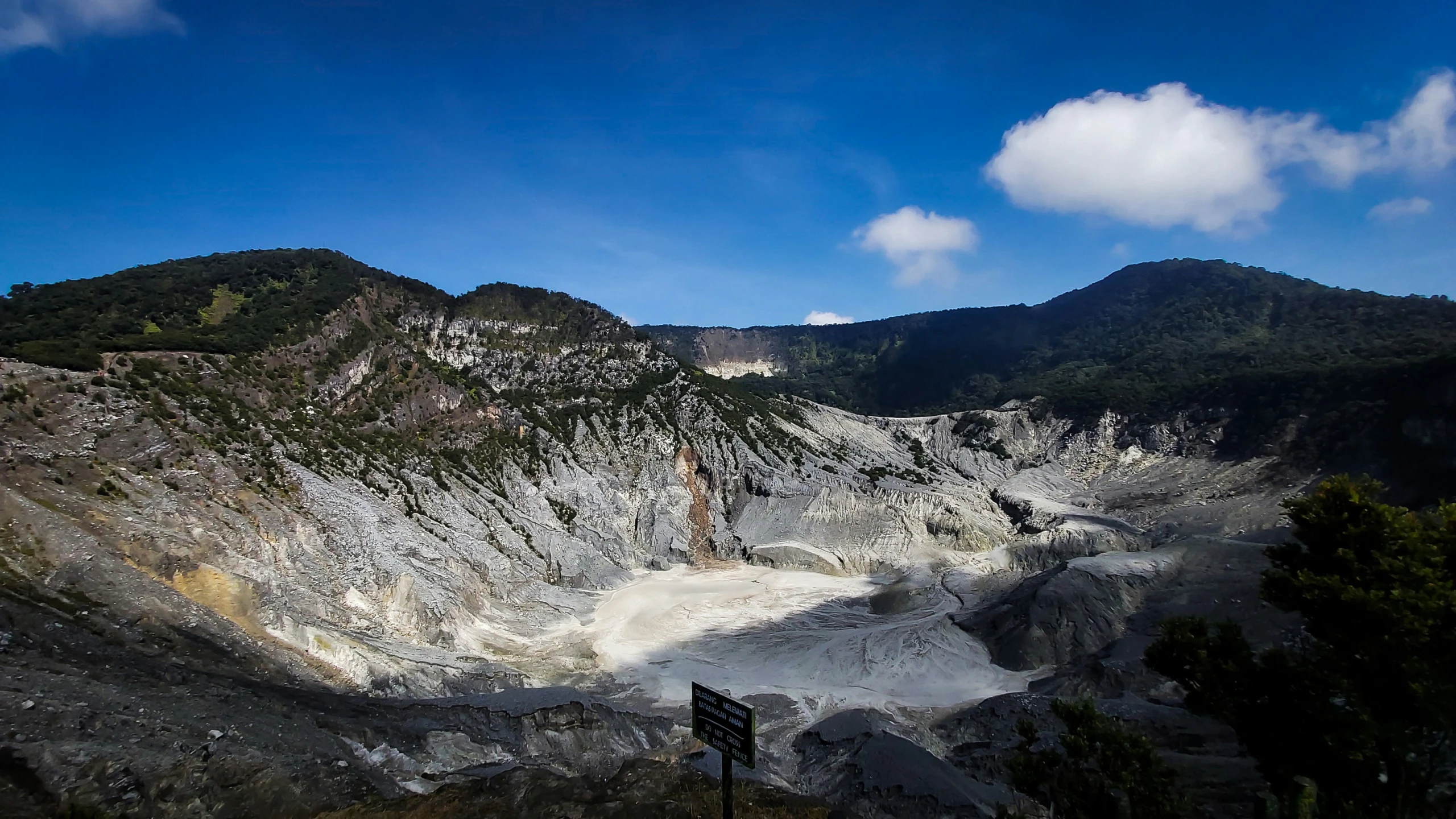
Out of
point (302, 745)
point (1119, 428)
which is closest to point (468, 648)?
point (302, 745)

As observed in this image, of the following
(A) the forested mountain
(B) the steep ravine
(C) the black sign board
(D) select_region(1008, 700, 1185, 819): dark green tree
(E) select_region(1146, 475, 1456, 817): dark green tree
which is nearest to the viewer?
(C) the black sign board

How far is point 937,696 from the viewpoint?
33500 mm

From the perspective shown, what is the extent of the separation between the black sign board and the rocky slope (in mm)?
9827

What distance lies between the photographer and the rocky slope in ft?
61.5

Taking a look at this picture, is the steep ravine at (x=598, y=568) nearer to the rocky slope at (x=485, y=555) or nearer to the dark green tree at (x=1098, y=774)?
the rocky slope at (x=485, y=555)

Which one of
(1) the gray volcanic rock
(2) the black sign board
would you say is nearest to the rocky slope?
(1) the gray volcanic rock

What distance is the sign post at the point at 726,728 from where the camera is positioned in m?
9.98

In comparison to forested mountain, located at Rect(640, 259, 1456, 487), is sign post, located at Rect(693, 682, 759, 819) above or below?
below

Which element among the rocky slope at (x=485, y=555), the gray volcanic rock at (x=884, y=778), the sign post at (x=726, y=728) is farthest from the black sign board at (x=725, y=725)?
the gray volcanic rock at (x=884, y=778)

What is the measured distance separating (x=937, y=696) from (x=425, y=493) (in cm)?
3467

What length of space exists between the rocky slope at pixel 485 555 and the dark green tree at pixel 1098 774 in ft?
22.2

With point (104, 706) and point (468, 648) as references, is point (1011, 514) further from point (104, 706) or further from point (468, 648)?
point (104, 706)

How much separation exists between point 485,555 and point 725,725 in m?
38.5

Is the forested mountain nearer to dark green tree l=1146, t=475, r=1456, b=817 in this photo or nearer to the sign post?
dark green tree l=1146, t=475, r=1456, b=817
